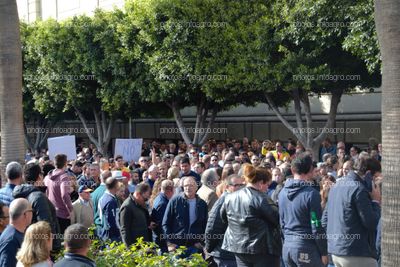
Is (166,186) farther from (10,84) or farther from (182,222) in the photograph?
(10,84)

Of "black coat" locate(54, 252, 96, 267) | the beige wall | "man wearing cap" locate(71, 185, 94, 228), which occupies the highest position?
the beige wall

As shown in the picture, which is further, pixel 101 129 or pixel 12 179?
pixel 101 129

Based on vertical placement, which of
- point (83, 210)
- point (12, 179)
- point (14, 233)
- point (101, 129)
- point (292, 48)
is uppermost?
point (292, 48)

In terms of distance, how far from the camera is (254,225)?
7.21 m

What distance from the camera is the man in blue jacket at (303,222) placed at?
24.8 ft

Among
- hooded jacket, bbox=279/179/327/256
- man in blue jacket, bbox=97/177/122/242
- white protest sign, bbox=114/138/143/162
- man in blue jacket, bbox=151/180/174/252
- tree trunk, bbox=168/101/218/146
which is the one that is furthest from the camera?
tree trunk, bbox=168/101/218/146

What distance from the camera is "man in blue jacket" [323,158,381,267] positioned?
287 inches

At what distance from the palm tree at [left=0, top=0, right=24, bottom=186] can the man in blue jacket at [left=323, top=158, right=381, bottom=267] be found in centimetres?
720

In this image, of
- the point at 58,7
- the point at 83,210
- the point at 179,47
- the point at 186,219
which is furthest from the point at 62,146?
the point at 58,7

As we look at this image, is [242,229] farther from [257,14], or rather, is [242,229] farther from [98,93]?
Answer: [98,93]

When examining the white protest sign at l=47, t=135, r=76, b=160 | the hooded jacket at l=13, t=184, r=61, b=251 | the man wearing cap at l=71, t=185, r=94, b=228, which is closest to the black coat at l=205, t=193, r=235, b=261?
the hooded jacket at l=13, t=184, r=61, b=251

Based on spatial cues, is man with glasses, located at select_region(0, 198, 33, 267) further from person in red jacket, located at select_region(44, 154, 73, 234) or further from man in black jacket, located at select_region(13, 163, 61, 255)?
person in red jacket, located at select_region(44, 154, 73, 234)

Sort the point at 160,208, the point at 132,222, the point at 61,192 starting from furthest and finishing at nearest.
→ the point at 61,192 < the point at 160,208 < the point at 132,222

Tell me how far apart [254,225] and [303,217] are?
2.38ft
